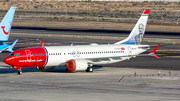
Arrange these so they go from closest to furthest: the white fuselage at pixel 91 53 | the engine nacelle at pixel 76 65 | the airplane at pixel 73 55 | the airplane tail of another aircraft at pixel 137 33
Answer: the airplane at pixel 73 55 → the engine nacelle at pixel 76 65 → the white fuselage at pixel 91 53 → the airplane tail of another aircraft at pixel 137 33

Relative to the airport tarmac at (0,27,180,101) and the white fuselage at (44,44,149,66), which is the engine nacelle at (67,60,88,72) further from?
the white fuselage at (44,44,149,66)

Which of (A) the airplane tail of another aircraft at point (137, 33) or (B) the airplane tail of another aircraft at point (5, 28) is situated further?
(A) the airplane tail of another aircraft at point (137, 33)

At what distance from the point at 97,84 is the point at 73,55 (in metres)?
10.1

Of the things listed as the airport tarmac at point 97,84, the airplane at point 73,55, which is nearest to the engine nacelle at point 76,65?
the airplane at point 73,55

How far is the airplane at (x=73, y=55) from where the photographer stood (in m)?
47.2

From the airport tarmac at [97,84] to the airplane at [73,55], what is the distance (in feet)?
4.22

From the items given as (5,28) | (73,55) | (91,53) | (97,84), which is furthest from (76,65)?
(5,28)

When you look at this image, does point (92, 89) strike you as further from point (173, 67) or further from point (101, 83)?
point (173, 67)

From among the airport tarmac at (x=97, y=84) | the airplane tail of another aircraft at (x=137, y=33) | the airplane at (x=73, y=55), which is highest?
the airplane tail of another aircraft at (x=137, y=33)

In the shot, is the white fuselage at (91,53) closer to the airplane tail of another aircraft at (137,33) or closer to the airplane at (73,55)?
the airplane at (73,55)

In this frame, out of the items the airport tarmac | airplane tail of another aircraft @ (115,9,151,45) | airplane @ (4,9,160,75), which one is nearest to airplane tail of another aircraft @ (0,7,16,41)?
airplane @ (4,9,160,75)

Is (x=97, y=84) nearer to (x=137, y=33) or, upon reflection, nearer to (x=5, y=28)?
(x=5, y=28)

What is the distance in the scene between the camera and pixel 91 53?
5078cm

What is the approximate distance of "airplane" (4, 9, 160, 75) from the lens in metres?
47.2
